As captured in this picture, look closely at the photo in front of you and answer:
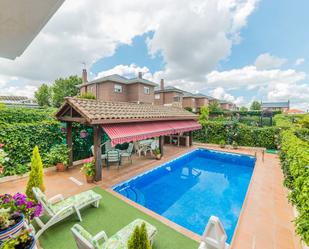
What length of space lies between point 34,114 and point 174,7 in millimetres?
24939

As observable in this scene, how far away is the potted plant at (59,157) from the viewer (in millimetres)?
12719

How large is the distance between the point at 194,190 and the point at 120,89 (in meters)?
35.0

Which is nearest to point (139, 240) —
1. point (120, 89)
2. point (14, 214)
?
point (14, 214)

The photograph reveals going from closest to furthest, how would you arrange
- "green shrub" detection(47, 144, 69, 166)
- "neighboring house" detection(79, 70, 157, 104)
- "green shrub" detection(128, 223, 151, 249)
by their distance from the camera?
"green shrub" detection(128, 223, 151, 249), "green shrub" detection(47, 144, 69, 166), "neighboring house" detection(79, 70, 157, 104)

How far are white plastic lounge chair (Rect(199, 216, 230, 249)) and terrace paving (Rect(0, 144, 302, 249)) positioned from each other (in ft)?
8.97

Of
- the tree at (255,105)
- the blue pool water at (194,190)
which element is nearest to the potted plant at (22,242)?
the blue pool water at (194,190)

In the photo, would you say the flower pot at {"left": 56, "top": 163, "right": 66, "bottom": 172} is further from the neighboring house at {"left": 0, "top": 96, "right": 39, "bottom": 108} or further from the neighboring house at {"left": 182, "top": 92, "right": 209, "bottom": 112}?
the neighboring house at {"left": 182, "top": 92, "right": 209, "bottom": 112}

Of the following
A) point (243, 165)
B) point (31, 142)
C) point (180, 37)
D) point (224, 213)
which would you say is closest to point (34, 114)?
point (31, 142)

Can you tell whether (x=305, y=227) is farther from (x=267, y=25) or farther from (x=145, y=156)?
(x=267, y=25)

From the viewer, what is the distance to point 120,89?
135 ft

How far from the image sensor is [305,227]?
3996 mm

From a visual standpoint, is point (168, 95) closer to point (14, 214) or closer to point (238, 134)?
point (238, 134)

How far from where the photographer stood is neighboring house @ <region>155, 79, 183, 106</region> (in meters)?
53.9

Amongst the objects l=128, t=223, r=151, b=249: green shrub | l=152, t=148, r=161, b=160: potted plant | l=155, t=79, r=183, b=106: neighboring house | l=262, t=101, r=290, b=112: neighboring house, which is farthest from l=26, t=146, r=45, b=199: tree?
l=262, t=101, r=290, b=112: neighboring house
